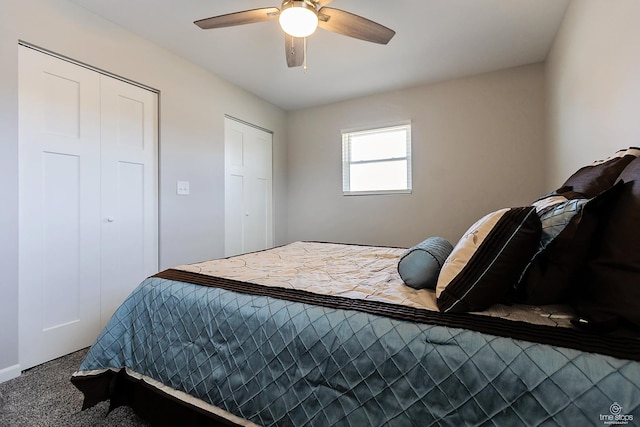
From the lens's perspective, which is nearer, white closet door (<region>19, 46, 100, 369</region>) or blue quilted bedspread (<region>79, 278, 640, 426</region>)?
blue quilted bedspread (<region>79, 278, 640, 426</region>)

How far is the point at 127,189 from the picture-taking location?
8.00 ft

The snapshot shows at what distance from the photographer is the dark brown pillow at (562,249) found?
0.86 meters

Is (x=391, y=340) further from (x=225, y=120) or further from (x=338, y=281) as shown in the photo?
(x=225, y=120)

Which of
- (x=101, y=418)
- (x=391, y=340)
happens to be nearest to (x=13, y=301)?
(x=101, y=418)

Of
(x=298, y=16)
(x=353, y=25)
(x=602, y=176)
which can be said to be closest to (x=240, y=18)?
(x=298, y=16)

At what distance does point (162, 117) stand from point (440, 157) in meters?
3.01

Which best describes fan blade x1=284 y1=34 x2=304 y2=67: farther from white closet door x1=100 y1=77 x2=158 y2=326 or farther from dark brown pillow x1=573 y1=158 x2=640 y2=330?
dark brown pillow x1=573 y1=158 x2=640 y2=330

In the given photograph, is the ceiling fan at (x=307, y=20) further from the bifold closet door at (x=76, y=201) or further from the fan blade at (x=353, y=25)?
the bifold closet door at (x=76, y=201)

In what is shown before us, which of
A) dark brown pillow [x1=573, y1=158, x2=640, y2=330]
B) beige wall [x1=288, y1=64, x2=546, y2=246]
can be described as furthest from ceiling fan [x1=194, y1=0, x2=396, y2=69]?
beige wall [x1=288, y1=64, x2=546, y2=246]

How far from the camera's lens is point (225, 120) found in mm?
3398

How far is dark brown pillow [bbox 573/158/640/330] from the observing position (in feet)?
2.42

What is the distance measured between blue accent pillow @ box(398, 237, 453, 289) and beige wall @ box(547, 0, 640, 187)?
1.04 metres

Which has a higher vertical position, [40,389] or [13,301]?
[13,301]

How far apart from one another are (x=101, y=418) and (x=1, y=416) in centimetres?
52
